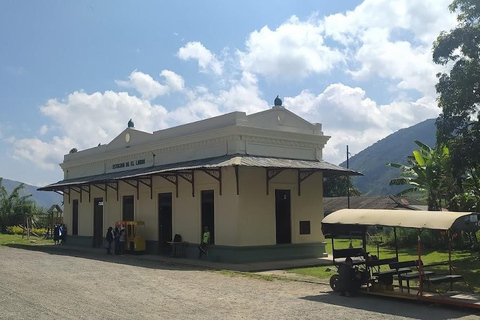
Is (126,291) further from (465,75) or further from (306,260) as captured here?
(465,75)

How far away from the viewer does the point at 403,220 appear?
39.7 feet

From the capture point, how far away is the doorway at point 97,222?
31356 millimetres

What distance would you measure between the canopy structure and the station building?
20.2ft

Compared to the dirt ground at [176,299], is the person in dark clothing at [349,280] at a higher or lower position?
higher

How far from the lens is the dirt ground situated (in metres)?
10.2

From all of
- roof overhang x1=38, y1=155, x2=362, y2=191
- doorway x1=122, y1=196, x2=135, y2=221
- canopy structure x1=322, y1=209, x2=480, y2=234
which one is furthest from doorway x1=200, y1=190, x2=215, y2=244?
canopy structure x1=322, y1=209, x2=480, y2=234

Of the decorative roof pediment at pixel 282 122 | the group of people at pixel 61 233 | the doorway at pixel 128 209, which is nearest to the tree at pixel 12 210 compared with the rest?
the group of people at pixel 61 233

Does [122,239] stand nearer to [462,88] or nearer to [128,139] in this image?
[128,139]

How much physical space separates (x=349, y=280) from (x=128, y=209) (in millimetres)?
17842

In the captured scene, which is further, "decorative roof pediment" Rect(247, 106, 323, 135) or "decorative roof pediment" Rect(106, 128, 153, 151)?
"decorative roof pediment" Rect(106, 128, 153, 151)

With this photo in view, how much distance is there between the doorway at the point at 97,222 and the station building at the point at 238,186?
14.7ft

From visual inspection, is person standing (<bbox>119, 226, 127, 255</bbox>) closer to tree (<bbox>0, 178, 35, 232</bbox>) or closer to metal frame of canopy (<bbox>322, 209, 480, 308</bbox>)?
metal frame of canopy (<bbox>322, 209, 480, 308</bbox>)

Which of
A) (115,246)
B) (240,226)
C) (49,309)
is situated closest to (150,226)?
(115,246)

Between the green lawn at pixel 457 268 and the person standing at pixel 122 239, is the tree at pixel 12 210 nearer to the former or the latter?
the person standing at pixel 122 239
